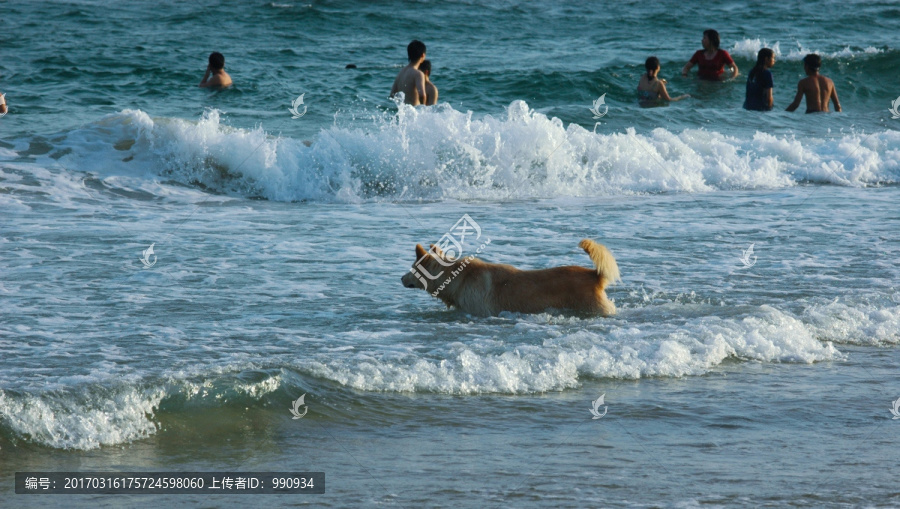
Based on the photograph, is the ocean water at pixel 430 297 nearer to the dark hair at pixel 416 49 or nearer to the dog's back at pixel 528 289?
the dog's back at pixel 528 289

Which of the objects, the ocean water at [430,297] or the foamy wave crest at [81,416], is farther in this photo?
the foamy wave crest at [81,416]

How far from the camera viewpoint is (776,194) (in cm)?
1209

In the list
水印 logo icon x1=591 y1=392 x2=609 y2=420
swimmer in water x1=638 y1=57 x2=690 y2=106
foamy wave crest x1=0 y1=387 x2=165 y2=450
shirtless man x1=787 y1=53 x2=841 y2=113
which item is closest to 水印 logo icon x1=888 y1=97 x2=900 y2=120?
shirtless man x1=787 y1=53 x2=841 y2=113

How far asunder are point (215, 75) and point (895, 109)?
13.8m

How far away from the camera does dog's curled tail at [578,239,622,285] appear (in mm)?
6098

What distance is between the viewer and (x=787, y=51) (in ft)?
73.6

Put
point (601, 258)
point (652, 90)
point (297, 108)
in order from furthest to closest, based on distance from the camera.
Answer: point (652, 90)
point (297, 108)
point (601, 258)

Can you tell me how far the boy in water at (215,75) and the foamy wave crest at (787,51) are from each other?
12660mm

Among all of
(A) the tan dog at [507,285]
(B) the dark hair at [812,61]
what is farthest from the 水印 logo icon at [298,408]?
(B) the dark hair at [812,61]

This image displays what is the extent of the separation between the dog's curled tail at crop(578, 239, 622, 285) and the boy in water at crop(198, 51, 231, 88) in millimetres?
11962

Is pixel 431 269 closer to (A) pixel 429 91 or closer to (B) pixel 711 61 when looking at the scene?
(A) pixel 429 91

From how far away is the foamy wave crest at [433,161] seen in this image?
12.0m
